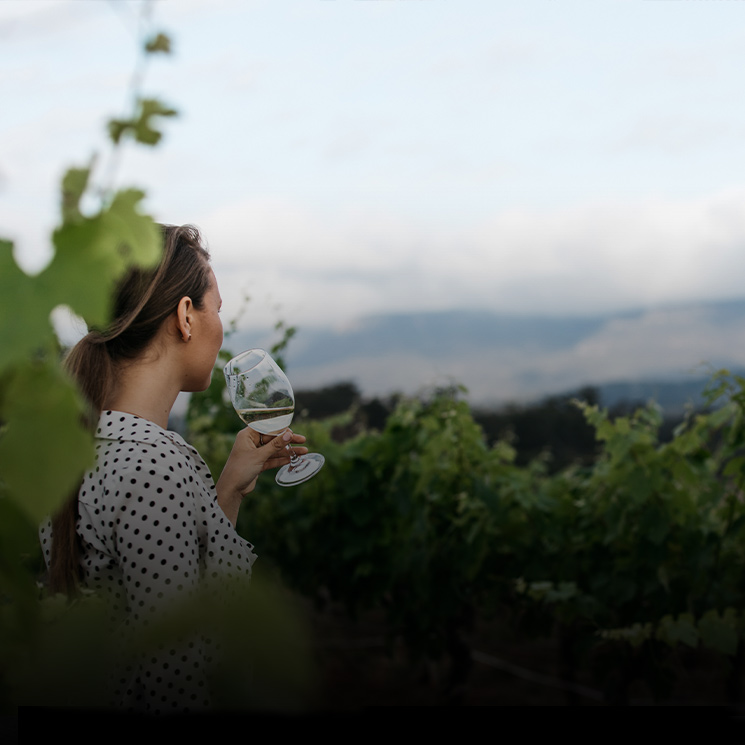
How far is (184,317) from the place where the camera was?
57.1 inches

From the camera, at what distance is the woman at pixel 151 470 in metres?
1.22

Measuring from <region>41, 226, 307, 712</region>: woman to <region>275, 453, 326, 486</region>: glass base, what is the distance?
0.44 feet

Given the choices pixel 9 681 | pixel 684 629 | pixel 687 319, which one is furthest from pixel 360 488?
pixel 687 319

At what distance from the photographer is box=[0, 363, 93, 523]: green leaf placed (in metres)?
0.41

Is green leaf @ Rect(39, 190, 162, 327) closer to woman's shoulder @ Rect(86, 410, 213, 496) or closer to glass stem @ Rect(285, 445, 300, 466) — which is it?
woman's shoulder @ Rect(86, 410, 213, 496)

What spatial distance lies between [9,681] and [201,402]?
494 cm

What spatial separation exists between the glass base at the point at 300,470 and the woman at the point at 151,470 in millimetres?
133

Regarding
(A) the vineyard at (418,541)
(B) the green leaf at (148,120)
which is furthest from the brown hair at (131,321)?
(B) the green leaf at (148,120)

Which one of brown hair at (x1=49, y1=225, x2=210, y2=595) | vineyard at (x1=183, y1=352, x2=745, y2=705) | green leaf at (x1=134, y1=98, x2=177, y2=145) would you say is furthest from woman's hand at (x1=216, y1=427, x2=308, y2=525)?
vineyard at (x1=183, y1=352, x2=745, y2=705)

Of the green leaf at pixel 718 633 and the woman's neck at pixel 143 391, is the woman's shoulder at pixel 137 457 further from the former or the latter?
the green leaf at pixel 718 633

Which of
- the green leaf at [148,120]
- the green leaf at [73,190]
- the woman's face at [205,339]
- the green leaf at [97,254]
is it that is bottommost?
the woman's face at [205,339]

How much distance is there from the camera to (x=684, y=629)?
3350mm

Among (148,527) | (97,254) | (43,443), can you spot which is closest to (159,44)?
(97,254)

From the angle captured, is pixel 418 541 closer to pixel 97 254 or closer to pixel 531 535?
pixel 531 535
